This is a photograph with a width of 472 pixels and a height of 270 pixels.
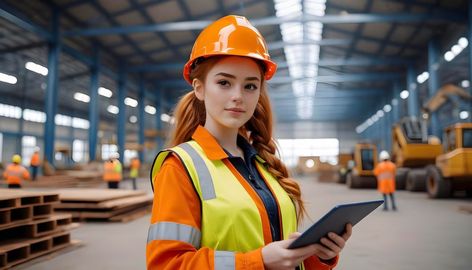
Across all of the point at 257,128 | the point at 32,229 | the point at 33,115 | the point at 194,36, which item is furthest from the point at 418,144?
the point at 33,115

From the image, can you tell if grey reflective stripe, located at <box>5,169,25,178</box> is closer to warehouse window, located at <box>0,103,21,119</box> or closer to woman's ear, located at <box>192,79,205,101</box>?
woman's ear, located at <box>192,79,205,101</box>

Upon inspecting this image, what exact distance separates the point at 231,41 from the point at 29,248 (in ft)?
13.7

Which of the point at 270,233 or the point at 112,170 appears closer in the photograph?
the point at 270,233

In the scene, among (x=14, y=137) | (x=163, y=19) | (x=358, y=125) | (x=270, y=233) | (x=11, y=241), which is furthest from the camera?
(x=358, y=125)

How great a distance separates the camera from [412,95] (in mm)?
21484

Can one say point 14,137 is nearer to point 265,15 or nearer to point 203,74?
point 265,15

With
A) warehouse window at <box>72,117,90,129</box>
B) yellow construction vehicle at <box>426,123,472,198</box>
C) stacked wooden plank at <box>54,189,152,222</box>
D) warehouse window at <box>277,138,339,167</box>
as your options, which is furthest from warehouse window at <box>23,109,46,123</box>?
yellow construction vehicle at <box>426,123,472,198</box>

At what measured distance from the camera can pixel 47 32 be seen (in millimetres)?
15484

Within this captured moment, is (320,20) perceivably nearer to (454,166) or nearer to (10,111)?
(454,166)

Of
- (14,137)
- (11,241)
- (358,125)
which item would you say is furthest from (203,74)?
(358,125)

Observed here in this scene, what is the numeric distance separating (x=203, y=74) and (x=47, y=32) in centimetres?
1660

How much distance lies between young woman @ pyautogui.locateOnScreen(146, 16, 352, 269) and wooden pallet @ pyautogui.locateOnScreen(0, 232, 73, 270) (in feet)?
11.3

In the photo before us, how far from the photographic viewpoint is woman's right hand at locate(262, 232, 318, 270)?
1.14m

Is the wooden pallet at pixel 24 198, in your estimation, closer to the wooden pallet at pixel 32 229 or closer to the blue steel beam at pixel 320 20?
the wooden pallet at pixel 32 229
